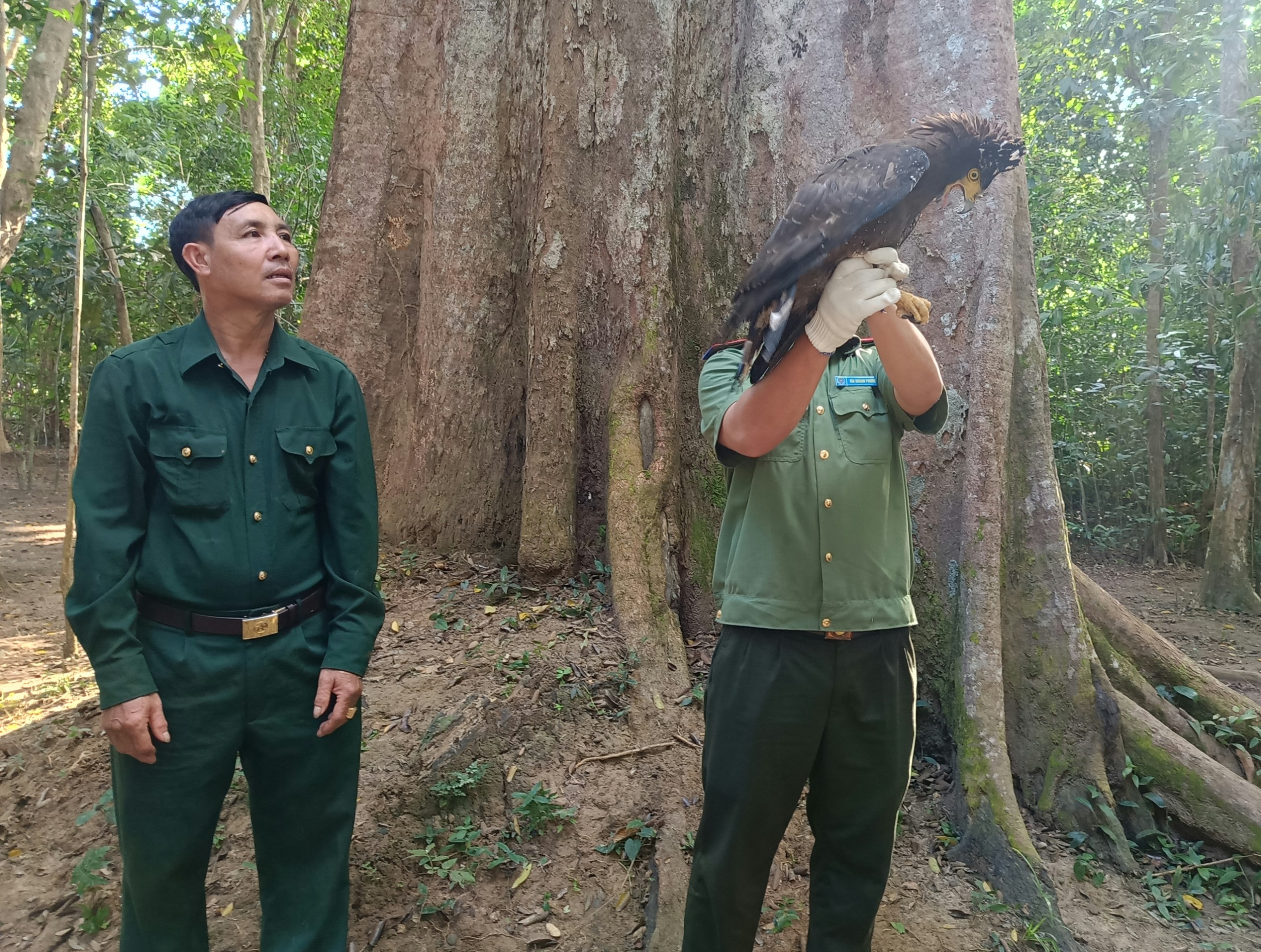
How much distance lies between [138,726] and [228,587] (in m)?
0.35

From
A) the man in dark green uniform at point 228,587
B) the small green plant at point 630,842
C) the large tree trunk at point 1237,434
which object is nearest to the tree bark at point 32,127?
the man in dark green uniform at point 228,587

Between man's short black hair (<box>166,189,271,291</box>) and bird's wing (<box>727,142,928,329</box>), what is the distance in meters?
1.31

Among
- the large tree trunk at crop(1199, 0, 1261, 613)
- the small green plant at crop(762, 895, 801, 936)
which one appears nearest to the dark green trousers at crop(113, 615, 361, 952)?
the small green plant at crop(762, 895, 801, 936)

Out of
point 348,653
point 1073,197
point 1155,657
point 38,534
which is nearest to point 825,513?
point 348,653

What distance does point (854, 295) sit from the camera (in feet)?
5.16

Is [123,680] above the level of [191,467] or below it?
below

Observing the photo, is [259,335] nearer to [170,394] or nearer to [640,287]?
[170,394]

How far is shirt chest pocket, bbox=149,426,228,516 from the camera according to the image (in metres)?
1.94

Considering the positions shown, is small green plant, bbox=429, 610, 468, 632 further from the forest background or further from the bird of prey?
the forest background

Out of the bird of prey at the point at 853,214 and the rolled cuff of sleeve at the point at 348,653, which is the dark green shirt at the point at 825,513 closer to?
the bird of prey at the point at 853,214

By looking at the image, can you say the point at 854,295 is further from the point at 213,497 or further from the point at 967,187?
the point at 213,497

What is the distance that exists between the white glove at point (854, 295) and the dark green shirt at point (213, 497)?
1.32 meters

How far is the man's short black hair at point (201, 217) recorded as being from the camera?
2049 mm

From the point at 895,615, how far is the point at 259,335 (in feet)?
5.77
